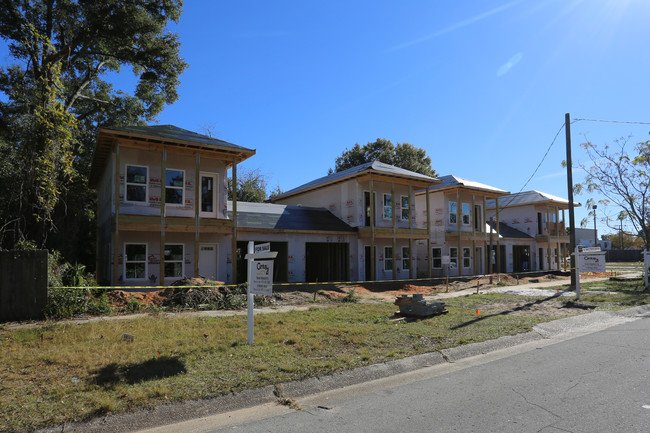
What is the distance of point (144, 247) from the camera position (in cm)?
1702

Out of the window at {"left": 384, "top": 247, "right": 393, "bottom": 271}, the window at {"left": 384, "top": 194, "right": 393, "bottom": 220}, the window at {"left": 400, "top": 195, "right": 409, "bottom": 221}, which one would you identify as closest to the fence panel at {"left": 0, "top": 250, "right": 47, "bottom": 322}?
the window at {"left": 384, "top": 194, "right": 393, "bottom": 220}

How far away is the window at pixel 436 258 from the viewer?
2805 centimetres

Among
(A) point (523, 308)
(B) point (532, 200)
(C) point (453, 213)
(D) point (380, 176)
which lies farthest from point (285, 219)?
(B) point (532, 200)

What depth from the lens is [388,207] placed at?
24703 mm

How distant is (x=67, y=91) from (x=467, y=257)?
27490 millimetres

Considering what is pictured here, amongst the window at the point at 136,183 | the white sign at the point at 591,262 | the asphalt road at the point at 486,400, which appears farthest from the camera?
the window at the point at 136,183

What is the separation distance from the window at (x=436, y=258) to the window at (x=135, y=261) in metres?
18.4

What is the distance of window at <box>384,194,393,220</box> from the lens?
24.5 meters

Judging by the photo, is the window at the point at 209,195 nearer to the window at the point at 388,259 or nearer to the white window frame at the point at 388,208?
the white window frame at the point at 388,208

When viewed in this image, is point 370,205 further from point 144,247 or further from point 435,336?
point 435,336

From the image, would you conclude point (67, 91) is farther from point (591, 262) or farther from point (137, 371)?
point (591, 262)

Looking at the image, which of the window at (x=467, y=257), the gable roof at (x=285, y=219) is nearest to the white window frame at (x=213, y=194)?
the gable roof at (x=285, y=219)

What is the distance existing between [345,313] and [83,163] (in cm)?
2211

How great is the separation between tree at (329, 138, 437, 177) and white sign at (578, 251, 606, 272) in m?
26.4
